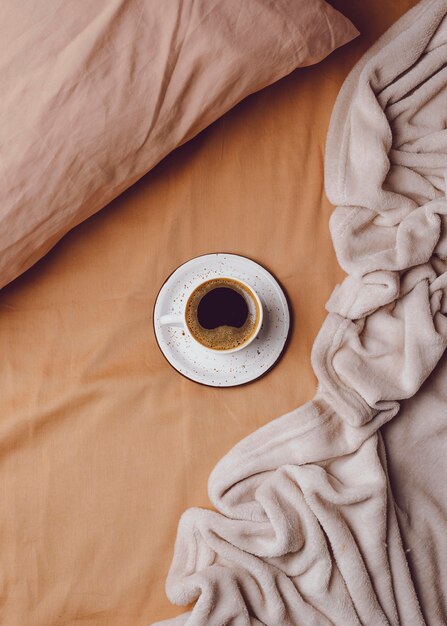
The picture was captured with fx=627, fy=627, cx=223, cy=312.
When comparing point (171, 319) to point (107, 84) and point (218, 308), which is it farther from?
point (107, 84)

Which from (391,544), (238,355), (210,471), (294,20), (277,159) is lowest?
(391,544)

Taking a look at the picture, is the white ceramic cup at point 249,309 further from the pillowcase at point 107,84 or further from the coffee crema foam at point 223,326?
the pillowcase at point 107,84

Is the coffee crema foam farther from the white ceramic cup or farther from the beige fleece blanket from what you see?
the beige fleece blanket

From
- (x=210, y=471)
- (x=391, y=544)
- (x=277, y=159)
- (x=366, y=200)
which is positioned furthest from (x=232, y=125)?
(x=391, y=544)

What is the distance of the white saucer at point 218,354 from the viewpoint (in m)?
0.84

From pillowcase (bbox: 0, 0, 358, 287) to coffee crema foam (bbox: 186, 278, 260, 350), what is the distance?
0.57ft

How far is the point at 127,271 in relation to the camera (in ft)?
2.85

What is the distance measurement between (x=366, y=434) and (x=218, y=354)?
0.22 meters

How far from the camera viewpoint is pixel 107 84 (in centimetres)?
73

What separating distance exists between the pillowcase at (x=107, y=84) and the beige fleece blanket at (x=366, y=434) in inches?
6.4

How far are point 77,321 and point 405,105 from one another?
56 cm

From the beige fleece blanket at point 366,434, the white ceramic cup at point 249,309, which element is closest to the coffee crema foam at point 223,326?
the white ceramic cup at point 249,309

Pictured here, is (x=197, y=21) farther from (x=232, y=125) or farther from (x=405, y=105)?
(x=405, y=105)

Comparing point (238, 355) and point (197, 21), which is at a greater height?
point (197, 21)
